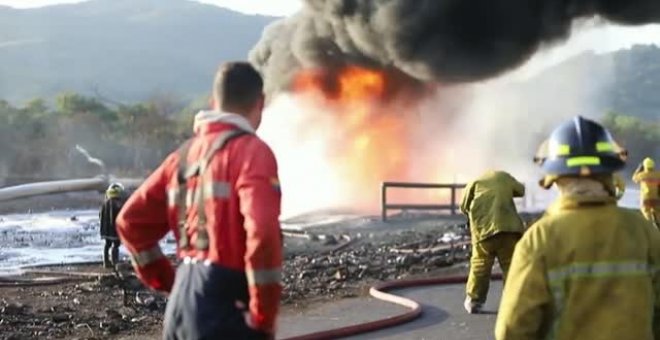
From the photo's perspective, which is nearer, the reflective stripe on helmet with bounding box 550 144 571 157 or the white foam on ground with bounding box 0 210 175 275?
the reflective stripe on helmet with bounding box 550 144 571 157

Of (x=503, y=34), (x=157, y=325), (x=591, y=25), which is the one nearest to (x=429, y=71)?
(x=503, y=34)

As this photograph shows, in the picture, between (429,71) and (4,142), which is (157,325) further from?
(4,142)

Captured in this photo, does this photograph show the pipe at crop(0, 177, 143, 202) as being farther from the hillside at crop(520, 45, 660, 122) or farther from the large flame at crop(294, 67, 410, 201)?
the hillside at crop(520, 45, 660, 122)

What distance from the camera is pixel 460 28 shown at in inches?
1045

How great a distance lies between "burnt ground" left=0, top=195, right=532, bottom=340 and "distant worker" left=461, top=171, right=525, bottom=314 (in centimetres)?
230

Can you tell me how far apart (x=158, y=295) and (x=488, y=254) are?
4191mm

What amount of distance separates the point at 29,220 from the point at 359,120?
33.3ft

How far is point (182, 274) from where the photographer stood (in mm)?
3867

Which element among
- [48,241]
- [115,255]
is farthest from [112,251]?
[48,241]

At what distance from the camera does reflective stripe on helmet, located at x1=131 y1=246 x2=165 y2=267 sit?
13.8 ft

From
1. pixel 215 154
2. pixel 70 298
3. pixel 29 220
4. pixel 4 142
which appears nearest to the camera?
pixel 215 154

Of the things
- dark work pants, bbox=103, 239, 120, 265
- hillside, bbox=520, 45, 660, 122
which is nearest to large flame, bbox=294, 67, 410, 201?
dark work pants, bbox=103, 239, 120, 265

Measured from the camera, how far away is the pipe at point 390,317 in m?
8.48

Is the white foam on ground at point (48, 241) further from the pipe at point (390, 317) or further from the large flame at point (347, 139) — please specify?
the pipe at point (390, 317)
